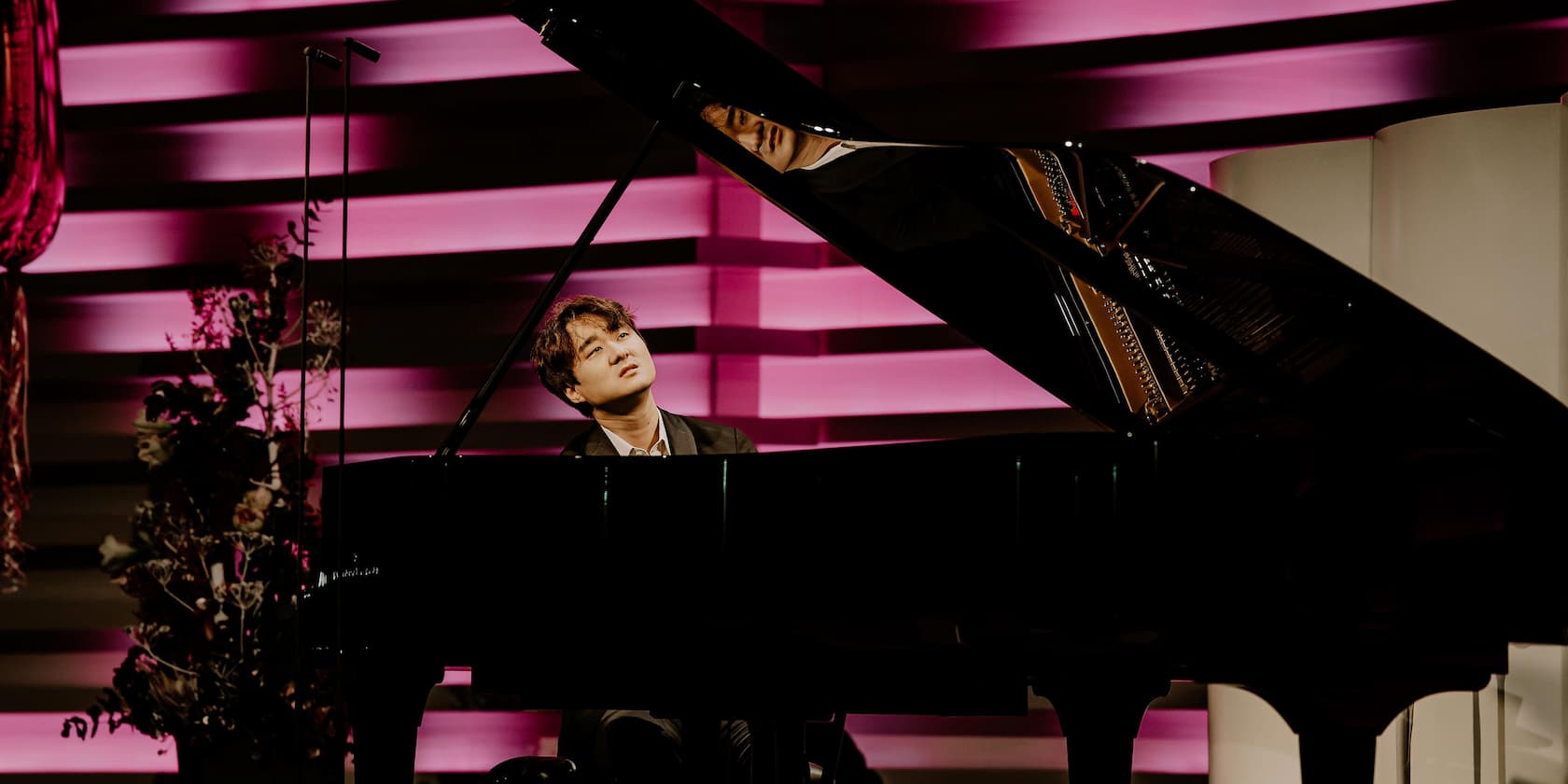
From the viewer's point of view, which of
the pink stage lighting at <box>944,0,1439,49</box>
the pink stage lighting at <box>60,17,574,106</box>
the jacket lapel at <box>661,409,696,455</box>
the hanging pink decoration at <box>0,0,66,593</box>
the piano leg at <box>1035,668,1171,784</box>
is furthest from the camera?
the pink stage lighting at <box>60,17,574,106</box>

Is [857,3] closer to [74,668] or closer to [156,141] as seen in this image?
[156,141]

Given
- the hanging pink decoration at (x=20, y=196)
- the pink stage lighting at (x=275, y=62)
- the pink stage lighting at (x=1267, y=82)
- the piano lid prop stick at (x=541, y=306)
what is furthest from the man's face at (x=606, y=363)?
the hanging pink decoration at (x=20, y=196)

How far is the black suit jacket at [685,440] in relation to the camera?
3.02 meters

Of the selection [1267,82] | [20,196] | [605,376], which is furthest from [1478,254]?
[20,196]

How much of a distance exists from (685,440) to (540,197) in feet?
3.85

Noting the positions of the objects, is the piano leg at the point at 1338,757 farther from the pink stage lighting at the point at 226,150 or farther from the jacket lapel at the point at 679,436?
the pink stage lighting at the point at 226,150

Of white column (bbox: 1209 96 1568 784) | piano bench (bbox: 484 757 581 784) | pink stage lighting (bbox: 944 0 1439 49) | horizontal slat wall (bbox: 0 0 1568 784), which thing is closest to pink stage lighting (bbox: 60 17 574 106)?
horizontal slat wall (bbox: 0 0 1568 784)

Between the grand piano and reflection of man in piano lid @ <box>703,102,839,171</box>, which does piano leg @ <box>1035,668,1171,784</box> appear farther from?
reflection of man in piano lid @ <box>703,102,839,171</box>

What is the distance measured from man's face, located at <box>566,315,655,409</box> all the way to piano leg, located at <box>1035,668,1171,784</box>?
134cm

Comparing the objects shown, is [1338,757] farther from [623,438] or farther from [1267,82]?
[1267,82]

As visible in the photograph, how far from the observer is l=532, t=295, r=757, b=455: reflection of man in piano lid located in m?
2.95

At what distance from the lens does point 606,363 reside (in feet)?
9.66

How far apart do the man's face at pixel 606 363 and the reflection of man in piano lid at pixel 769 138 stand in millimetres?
869

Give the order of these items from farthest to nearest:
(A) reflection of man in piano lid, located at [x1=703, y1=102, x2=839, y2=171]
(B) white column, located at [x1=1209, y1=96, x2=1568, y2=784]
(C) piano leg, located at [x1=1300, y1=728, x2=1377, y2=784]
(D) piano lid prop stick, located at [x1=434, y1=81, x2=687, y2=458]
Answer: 1. (B) white column, located at [x1=1209, y1=96, x2=1568, y2=784]
2. (D) piano lid prop stick, located at [x1=434, y1=81, x2=687, y2=458]
3. (A) reflection of man in piano lid, located at [x1=703, y1=102, x2=839, y2=171]
4. (C) piano leg, located at [x1=1300, y1=728, x2=1377, y2=784]
